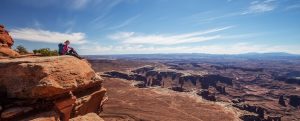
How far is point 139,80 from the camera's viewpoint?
133000 millimetres

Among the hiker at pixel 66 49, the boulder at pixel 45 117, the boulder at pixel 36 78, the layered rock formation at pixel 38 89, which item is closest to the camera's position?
the boulder at pixel 45 117

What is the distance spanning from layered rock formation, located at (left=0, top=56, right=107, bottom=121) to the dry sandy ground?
45.0m

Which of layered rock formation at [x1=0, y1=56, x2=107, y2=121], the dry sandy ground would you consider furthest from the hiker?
the dry sandy ground

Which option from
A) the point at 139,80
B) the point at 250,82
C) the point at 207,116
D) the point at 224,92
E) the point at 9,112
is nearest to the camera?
the point at 9,112

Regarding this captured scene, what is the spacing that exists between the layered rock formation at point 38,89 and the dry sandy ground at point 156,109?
4502 centimetres

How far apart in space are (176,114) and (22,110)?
191 ft

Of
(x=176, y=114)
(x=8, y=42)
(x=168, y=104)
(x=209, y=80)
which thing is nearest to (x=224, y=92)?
(x=209, y=80)

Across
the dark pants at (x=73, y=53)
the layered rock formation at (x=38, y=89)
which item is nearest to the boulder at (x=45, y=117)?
the layered rock formation at (x=38, y=89)

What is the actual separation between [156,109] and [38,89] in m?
60.2

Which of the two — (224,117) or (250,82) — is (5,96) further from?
(250,82)

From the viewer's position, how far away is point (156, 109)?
71.9 metres

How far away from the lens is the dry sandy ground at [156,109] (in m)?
63.5

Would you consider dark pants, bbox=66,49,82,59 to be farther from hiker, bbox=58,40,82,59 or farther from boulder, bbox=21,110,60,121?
boulder, bbox=21,110,60,121

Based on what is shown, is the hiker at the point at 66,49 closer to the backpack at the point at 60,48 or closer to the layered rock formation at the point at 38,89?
the backpack at the point at 60,48
